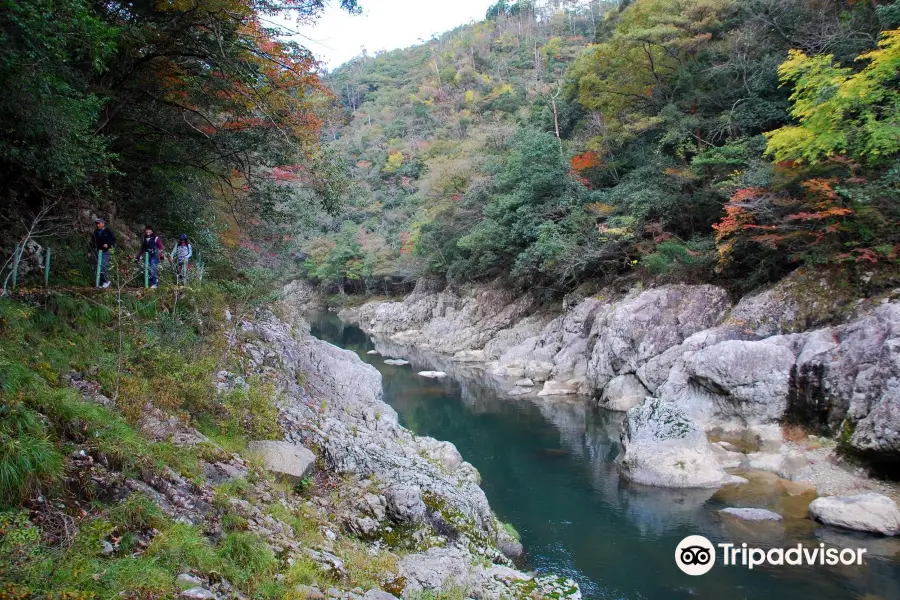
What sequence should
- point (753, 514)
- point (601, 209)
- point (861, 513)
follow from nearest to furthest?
point (861, 513), point (753, 514), point (601, 209)

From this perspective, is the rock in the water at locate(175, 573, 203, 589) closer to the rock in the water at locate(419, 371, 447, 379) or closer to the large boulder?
the large boulder

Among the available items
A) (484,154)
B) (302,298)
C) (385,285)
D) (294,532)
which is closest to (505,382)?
(484,154)

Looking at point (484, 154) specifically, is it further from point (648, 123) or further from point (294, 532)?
point (294, 532)

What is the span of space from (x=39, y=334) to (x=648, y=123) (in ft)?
77.0

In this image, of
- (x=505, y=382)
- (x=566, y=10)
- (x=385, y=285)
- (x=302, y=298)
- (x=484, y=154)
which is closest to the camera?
(x=505, y=382)

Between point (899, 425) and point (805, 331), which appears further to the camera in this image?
point (805, 331)

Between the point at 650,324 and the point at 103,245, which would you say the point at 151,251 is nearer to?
the point at 103,245

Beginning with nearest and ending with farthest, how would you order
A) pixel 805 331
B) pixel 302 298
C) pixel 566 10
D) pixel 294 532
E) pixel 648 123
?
pixel 294 532 < pixel 805 331 < pixel 648 123 < pixel 302 298 < pixel 566 10

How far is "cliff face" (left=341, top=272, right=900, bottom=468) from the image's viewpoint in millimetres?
13079

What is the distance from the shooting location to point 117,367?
616 centimetres

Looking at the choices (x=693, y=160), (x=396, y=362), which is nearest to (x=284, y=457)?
(x=693, y=160)

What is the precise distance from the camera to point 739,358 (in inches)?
619

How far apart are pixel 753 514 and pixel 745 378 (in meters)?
5.16

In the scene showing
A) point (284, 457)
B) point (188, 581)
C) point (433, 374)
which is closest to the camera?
point (188, 581)
